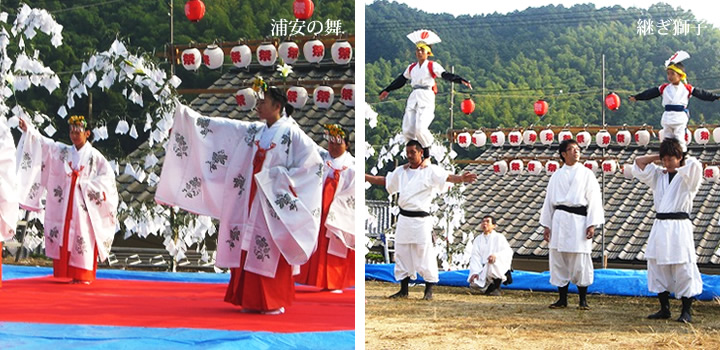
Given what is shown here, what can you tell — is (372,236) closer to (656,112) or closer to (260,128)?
(656,112)

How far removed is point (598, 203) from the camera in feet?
16.5

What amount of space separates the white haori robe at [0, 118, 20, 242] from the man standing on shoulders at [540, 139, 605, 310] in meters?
3.08

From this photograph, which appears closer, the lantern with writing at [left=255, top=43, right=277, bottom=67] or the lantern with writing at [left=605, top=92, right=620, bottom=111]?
the lantern with writing at [left=255, top=43, right=277, bottom=67]

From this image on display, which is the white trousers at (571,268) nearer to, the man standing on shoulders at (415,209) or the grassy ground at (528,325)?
the grassy ground at (528,325)

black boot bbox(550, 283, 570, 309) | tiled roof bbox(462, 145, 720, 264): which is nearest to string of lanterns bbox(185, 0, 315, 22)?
black boot bbox(550, 283, 570, 309)

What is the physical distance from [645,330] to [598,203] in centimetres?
110

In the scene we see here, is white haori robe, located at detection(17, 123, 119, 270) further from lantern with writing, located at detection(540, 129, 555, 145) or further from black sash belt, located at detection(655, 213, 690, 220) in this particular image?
lantern with writing, located at detection(540, 129, 555, 145)

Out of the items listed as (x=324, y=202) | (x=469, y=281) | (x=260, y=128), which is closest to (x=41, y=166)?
(x=324, y=202)

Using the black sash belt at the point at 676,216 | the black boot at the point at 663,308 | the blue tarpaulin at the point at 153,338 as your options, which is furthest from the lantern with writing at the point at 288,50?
the blue tarpaulin at the point at 153,338

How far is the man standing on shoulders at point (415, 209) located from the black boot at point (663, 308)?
1447 millimetres

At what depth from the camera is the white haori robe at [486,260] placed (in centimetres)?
631

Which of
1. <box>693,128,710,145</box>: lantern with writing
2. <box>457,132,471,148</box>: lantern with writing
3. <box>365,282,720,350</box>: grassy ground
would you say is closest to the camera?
<box>365,282,720,350</box>: grassy ground

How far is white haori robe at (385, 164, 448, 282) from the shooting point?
530 cm

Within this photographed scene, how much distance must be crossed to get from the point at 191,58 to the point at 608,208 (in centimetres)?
596
